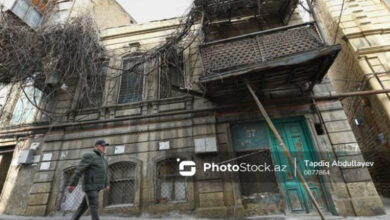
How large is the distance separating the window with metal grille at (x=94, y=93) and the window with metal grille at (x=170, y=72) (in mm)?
2336

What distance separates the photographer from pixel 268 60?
5.75 metres

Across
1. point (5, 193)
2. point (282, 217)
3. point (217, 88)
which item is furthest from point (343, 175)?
point (5, 193)

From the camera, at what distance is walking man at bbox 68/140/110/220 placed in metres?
4.30

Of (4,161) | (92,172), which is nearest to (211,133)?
(92,172)

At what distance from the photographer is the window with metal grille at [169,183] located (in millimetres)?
6570

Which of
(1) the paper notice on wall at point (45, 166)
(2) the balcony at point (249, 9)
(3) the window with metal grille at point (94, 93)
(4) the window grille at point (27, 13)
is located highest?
(4) the window grille at point (27, 13)

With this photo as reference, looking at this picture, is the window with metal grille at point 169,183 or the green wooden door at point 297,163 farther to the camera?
the window with metal grille at point 169,183

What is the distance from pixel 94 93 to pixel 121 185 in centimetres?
389

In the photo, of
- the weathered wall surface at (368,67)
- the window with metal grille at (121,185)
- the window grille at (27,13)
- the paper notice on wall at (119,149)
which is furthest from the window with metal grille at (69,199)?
the weathered wall surface at (368,67)

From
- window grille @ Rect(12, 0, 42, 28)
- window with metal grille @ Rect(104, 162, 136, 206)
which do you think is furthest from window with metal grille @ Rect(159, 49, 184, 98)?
window grille @ Rect(12, 0, 42, 28)

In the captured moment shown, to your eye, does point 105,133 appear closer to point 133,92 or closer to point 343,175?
point 133,92

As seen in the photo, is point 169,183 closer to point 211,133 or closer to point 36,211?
point 211,133

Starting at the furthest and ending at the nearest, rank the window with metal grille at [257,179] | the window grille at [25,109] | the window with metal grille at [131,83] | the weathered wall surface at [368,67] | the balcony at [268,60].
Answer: the window grille at [25,109]
the window with metal grille at [131,83]
the weathered wall surface at [368,67]
the window with metal grille at [257,179]
the balcony at [268,60]

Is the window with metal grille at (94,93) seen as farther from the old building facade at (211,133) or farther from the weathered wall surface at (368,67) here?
the weathered wall surface at (368,67)
